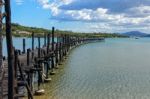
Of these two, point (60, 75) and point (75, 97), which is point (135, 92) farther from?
point (60, 75)

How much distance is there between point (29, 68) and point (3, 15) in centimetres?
1223

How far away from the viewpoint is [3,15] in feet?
51.1

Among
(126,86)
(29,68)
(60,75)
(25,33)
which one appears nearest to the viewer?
(29,68)

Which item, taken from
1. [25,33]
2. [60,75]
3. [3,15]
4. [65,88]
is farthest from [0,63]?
[25,33]

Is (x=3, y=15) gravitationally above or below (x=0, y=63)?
above

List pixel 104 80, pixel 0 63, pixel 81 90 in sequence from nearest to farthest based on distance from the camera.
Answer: pixel 0 63 → pixel 81 90 → pixel 104 80

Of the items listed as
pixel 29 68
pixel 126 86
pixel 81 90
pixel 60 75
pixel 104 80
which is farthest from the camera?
pixel 60 75

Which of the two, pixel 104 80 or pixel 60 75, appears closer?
pixel 104 80

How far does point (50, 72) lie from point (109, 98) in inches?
499

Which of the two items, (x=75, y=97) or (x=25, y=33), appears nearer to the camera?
(x=75, y=97)

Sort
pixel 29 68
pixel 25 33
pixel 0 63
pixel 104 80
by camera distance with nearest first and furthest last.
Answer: pixel 0 63 → pixel 29 68 → pixel 104 80 → pixel 25 33

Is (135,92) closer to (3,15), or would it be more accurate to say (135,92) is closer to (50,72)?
(50,72)

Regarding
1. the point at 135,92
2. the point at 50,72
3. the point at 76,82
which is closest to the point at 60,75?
the point at 50,72

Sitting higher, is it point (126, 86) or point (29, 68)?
point (29, 68)
